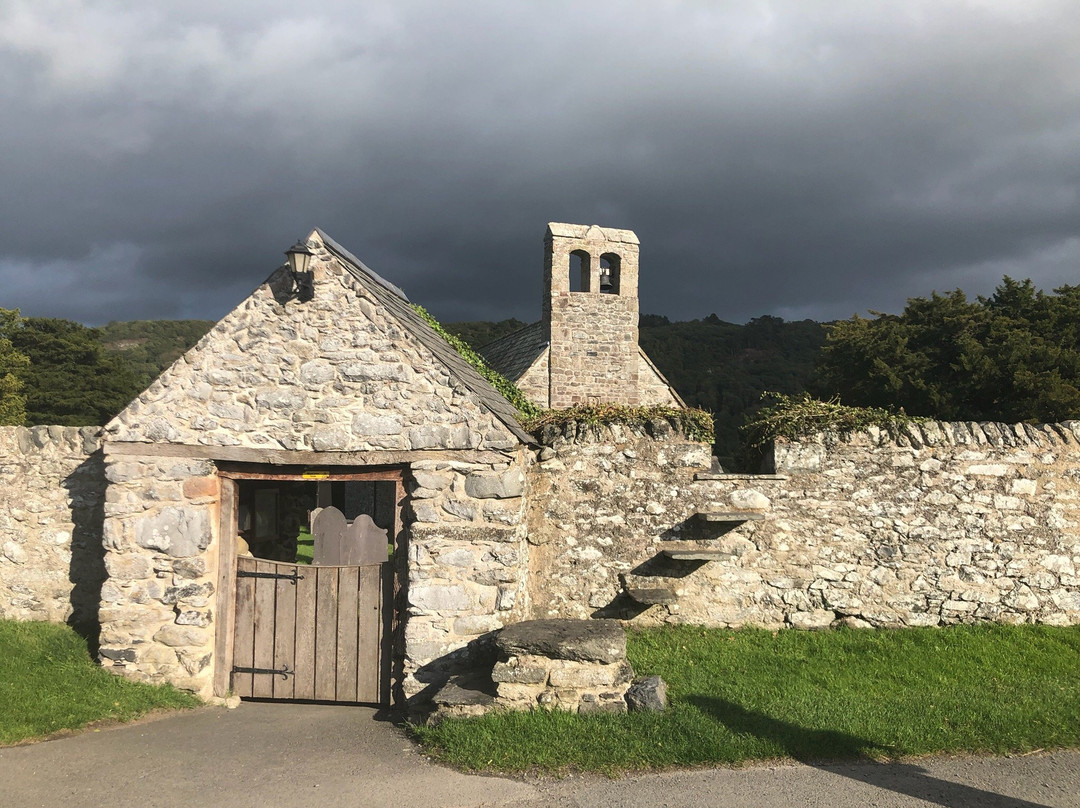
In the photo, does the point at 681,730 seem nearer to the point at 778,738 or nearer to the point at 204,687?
the point at 778,738

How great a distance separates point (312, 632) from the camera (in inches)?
286

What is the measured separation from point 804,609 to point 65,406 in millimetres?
37901

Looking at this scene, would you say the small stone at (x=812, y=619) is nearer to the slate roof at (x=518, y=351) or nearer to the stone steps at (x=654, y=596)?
the stone steps at (x=654, y=596)

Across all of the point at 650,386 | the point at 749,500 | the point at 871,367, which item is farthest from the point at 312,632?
the point at 871,367

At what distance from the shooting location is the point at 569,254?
1995cm

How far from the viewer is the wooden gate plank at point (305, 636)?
725cm

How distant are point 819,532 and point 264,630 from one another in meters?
5.97

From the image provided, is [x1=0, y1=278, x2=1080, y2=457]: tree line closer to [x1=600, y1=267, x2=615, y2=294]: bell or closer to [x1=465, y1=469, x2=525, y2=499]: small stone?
[x1=600, y1=267, x2=615, y2=294]: bell

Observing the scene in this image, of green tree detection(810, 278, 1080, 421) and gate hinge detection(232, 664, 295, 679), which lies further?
green tree detection(810, 278, 1080, 421)

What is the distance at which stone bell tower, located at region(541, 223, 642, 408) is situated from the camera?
19688 mm

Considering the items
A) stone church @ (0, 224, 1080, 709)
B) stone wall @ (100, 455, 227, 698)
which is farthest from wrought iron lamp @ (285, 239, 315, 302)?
stone wall @ (100, 455, 227, 698)

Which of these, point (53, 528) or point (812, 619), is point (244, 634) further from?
point (812, 619)

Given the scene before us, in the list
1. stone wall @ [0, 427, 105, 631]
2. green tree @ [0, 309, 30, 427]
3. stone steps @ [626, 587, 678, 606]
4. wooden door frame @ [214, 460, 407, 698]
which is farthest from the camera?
green tree @ [0, 309, 30, 427]

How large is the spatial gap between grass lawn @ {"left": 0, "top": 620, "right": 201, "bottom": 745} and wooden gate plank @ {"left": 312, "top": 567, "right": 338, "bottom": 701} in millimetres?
1164
